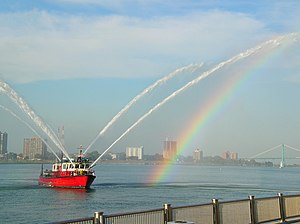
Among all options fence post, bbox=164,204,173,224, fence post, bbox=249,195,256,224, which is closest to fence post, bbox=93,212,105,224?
fence post, bbox=164,204,173,224

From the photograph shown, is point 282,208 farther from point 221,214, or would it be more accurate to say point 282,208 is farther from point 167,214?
point 167,214

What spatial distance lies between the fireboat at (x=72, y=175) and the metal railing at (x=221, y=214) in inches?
2954

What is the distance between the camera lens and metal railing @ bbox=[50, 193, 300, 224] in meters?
13.9

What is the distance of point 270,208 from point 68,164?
79450mm

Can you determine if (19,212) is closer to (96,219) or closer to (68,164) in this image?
(68,164)

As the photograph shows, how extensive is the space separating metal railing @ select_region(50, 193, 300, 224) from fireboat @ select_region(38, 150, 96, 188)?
7504 cm

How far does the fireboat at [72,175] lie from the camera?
302 feet

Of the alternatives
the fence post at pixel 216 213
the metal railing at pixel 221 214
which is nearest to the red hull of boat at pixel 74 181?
the metal railing at pixel 221 214

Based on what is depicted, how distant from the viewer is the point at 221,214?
16.7 metres

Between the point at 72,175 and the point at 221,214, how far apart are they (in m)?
80.0

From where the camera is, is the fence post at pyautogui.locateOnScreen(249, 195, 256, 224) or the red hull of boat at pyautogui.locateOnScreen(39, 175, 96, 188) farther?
the red hull of boat at pyautogui.locateOnScreen(39, 175, 96, 188)

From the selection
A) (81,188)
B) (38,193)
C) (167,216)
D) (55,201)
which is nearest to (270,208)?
(167,216)

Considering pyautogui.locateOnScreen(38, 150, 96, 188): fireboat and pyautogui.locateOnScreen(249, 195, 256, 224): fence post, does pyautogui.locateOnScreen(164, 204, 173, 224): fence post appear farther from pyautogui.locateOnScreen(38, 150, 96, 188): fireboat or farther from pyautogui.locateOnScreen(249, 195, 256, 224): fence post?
pyautogui.locateOnScreen(38, 150, 96, 188): fireboat

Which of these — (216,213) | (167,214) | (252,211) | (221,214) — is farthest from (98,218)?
(252,211)
